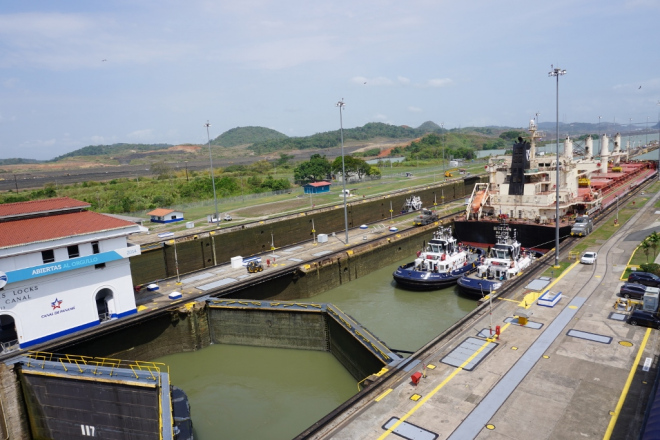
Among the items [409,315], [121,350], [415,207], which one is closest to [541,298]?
[409,315]

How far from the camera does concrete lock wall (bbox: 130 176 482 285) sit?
3981 centimetres

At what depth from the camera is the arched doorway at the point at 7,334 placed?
2484 centimetres

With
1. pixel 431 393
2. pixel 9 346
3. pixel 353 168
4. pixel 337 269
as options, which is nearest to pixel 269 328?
pixel 337 269

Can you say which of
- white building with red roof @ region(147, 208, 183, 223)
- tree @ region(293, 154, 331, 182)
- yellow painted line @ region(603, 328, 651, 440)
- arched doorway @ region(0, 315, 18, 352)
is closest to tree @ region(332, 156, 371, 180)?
tree @ region(293, 154, 331, 182)

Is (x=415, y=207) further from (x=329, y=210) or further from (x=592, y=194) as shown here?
(x=592, y=194)

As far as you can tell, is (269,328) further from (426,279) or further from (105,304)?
(426,279)

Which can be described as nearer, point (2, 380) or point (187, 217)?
point (2, 380)

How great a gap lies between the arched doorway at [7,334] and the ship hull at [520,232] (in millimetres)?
43162

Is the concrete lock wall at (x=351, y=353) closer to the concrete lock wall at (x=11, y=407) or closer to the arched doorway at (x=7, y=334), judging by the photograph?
the concrete lock wall at (x=11, y=407)

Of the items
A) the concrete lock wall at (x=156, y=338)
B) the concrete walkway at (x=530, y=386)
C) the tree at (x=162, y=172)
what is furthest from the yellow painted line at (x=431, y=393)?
the tree at (x=162, y=172)

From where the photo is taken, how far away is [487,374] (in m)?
18.8

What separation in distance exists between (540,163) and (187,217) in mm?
47527

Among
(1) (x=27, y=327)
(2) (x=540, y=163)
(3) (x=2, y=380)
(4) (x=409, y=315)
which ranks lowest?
(4) (x=409, y=315)

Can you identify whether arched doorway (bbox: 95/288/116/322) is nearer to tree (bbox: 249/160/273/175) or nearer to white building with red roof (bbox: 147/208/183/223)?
white building with red roof (bbox: 147/208/183/223)
